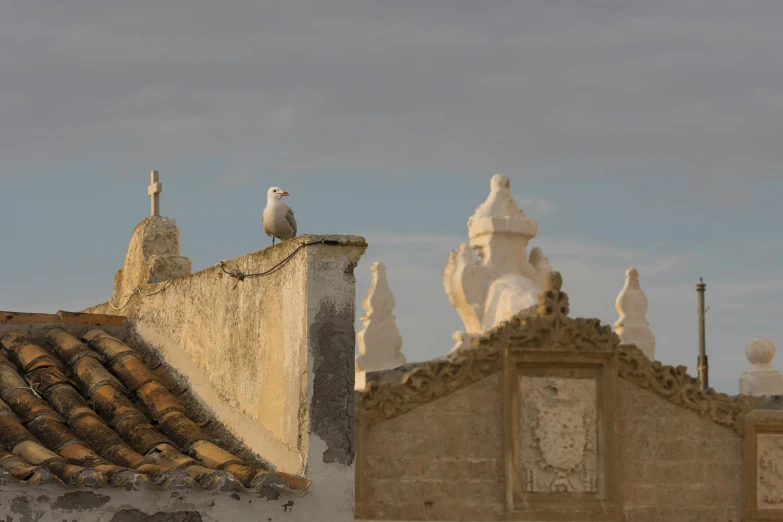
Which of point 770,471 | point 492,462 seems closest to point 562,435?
point 492,462

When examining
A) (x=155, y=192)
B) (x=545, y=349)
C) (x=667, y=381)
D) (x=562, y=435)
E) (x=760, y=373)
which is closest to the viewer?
(x=155, y=192)

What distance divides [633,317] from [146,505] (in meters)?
12.9

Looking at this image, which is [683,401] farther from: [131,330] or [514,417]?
[131,330]

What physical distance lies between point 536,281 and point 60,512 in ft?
41.1

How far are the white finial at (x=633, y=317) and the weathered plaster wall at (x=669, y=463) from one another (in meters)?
1.43

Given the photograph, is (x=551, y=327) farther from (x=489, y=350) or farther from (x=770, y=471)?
(x=770, y=471)

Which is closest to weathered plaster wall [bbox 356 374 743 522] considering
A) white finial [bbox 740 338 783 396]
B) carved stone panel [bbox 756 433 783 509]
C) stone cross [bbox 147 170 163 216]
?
carved stone panel [bbox 756 433 783 509]

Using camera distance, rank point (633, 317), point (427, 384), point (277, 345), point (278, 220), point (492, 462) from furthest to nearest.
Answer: point (633, 317) < point (492, 462) < point (427, 384) < point (278, 220) < point (277, 345)

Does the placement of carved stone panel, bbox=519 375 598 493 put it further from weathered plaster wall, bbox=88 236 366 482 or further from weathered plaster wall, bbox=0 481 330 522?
weathered plaster wall, bbox=0 481 330 522

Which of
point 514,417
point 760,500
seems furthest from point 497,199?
point 760,500

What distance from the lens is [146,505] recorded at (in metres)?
8.20

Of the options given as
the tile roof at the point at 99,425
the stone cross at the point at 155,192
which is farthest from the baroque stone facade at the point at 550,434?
the tile roof at the point at 99,425

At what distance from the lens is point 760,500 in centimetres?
1895

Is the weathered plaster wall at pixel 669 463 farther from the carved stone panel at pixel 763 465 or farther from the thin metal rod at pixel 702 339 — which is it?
the thin metal rod at pixel 702 339
